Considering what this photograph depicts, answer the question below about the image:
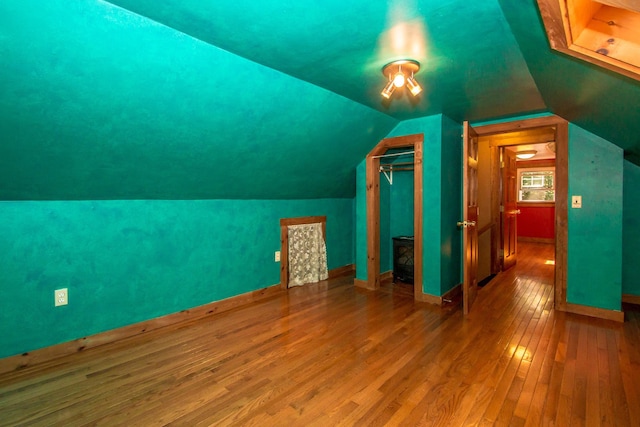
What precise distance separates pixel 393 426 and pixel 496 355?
1.24 m

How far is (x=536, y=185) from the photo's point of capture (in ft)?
28.6

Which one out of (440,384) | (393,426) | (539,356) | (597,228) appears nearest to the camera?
(393,426)

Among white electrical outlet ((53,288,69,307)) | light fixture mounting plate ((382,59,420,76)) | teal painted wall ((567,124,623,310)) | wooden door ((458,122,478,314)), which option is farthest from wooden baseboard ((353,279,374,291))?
white electrical outlet ((53,288,69,307))

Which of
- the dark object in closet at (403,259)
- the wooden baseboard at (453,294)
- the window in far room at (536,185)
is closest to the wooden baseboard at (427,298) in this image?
the wooden baseboard at (453,294)

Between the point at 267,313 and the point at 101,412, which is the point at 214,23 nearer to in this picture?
the point at 101,412

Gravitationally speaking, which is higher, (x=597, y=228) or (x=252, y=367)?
(x=597, y=228)

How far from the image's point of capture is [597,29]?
1.50m

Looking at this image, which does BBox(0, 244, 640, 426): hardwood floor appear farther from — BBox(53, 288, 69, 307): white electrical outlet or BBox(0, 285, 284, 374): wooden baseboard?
BBox(53, 288, 69, 307): white electrical outlet

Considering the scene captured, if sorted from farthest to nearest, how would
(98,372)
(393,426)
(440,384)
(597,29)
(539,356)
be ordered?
1. (539,356)
2. (98,372)
3. (440,384)
4. (393,426)
5. (597,29)

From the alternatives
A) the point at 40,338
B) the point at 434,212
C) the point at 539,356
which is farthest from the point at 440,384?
the point at 40,338

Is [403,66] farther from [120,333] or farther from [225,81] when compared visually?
[120,333]

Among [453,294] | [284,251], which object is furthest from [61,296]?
[453,294]

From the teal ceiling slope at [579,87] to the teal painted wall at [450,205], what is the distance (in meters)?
1.01

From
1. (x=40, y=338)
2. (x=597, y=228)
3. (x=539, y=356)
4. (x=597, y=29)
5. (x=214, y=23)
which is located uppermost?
(x=214, y=23)
